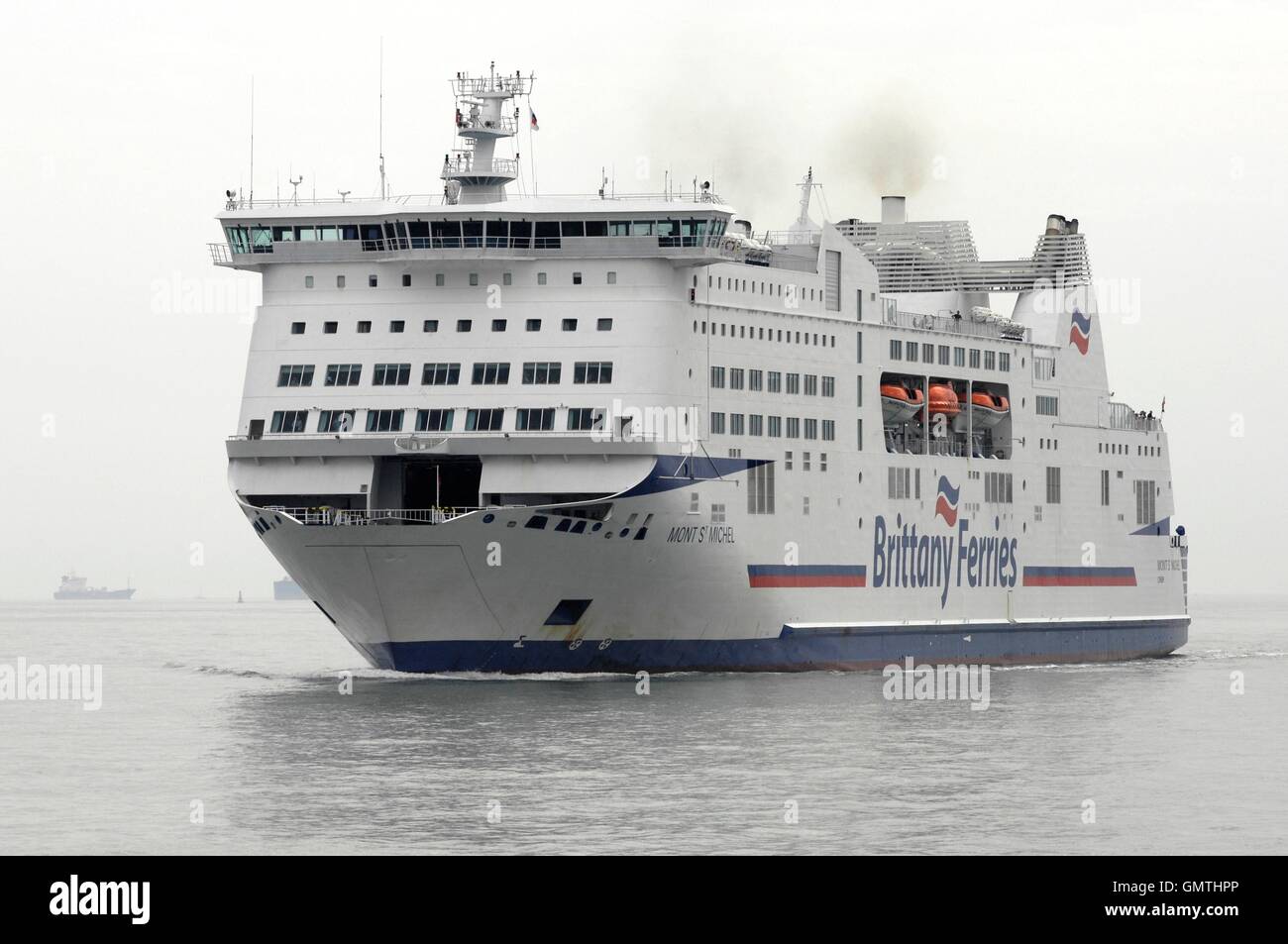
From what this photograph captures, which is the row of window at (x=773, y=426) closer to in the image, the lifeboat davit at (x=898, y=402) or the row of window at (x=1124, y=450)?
the lifeboat davit at (x=898, y=402)

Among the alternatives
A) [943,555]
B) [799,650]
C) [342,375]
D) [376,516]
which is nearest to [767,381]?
[799,650]

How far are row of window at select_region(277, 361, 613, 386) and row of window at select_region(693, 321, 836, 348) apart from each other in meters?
2.62

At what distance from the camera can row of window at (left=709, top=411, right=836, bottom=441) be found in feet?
143

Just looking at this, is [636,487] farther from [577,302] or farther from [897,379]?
[897,379]

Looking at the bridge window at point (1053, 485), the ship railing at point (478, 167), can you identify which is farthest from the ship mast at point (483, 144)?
the bridge window at point (1053, 485)

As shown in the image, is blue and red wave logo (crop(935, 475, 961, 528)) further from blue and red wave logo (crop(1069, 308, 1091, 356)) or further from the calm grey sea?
blue and red wave logo (crop(1069, 308, 1091, 356))

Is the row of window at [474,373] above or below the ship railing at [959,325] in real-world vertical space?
below

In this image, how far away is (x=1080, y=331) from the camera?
5734cm

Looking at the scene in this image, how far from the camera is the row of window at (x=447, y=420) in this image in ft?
135

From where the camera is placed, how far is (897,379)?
50438mm

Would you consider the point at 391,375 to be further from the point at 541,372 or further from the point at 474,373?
the point at 541,372

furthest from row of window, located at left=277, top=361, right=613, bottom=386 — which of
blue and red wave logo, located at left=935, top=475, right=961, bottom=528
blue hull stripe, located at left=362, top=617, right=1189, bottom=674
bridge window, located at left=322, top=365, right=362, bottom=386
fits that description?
blue and red wave logo, located at left=935, top=475, right=961, bottom=528

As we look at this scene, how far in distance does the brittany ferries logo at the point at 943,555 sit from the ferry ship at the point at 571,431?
15 centimetres
